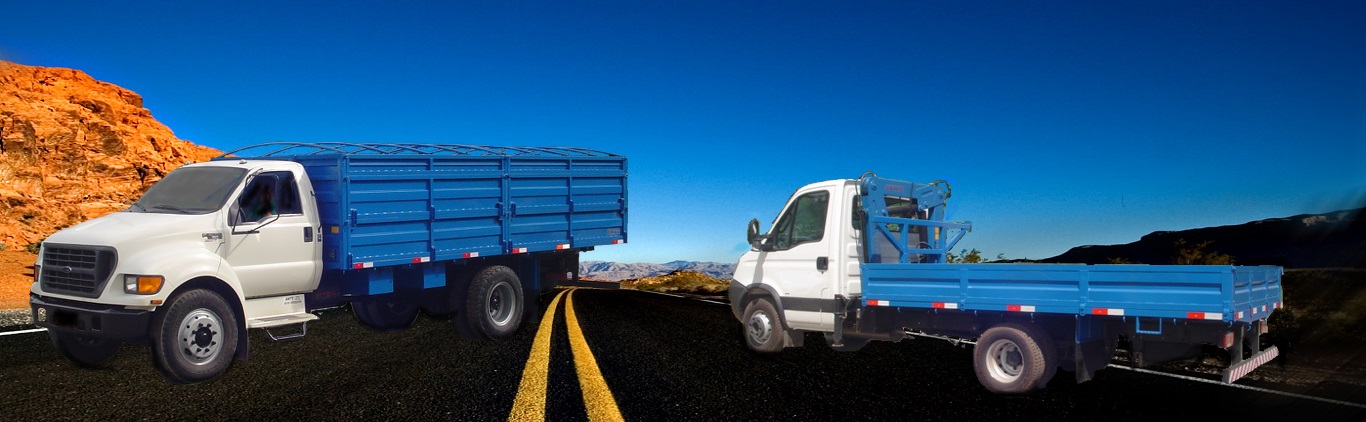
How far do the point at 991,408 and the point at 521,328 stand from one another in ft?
27.0

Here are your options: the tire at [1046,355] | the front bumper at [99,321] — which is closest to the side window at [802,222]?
the tire at [1046,355]

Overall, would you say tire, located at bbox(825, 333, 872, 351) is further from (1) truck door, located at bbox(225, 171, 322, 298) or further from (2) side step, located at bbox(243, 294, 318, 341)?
(1) truck door, located at bbox(225, 171, 322, 298)

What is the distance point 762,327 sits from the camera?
10.3 metres

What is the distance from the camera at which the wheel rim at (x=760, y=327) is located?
10.2 m

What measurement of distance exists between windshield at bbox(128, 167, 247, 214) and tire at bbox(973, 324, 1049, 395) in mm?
8336

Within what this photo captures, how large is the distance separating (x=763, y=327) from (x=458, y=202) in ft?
15.2

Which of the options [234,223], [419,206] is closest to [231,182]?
[234,223]

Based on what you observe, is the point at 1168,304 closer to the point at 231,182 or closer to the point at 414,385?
the point at 414,385

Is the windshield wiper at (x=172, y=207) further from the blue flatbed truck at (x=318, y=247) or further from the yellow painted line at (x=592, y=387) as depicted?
the yellow painted line at (x=592, y=387)

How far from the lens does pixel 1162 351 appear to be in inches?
276

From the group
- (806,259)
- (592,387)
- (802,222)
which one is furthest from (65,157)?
(592,387)

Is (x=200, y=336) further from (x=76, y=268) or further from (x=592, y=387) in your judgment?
(x=592, y=387)

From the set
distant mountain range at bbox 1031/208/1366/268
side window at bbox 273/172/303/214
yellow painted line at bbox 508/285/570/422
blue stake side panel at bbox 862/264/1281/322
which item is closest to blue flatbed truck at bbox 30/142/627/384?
side window at bbox 273/172/303/214

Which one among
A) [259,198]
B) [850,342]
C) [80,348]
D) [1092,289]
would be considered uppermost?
[259,198]
